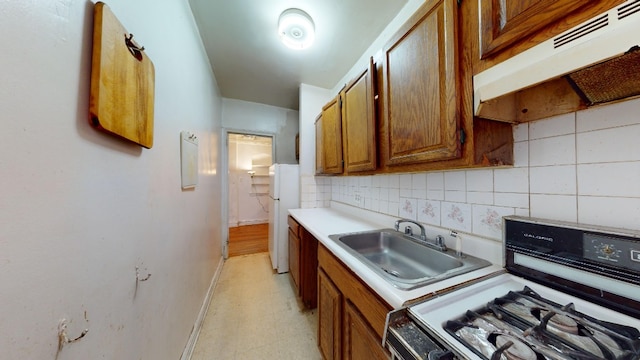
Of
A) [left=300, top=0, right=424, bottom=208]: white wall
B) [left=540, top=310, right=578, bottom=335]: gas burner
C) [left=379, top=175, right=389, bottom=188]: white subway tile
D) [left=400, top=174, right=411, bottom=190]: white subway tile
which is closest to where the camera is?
[left=540, top=310, right=578, bottom=335]: gas burner

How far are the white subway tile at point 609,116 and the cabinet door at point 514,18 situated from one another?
35 centimetres

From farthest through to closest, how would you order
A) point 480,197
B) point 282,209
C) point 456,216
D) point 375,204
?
point 282,209 < point 375,204 < point 456,216 < point 480,197

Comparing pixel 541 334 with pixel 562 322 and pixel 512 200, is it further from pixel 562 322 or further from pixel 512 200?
pixel 512 200

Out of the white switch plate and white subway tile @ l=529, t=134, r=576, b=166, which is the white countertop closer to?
white subway tile @ l=529, t=134, r=576, b=166

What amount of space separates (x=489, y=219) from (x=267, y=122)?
301 cm

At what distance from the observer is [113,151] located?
25.0 inches

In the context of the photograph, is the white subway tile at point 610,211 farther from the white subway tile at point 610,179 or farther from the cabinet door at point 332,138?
the cabinet door at point 332,138

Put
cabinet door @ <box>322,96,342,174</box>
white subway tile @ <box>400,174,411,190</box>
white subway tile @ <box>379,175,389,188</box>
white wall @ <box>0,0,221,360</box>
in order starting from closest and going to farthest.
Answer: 1. white wall @ <box>0,0,221,360</box>
2. white subway tile @ <box>400,174,411,190</box>
3. white subway tile @ <box>379,175,389,188</box>
4. cabinet door @ <box>322,96,342,174</box>

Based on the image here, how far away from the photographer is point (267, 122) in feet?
10.3

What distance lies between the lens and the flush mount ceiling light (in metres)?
1.42

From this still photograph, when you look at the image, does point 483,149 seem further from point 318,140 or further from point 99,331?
point 318,140

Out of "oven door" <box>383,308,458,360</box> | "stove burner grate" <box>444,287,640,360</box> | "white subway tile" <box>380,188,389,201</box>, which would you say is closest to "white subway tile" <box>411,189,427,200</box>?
"white subway tile" <box>380,188,389,201</box>

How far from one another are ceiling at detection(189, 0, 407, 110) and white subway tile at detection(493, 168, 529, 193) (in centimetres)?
135

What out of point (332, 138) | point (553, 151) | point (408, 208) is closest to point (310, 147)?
point (332, 138)
